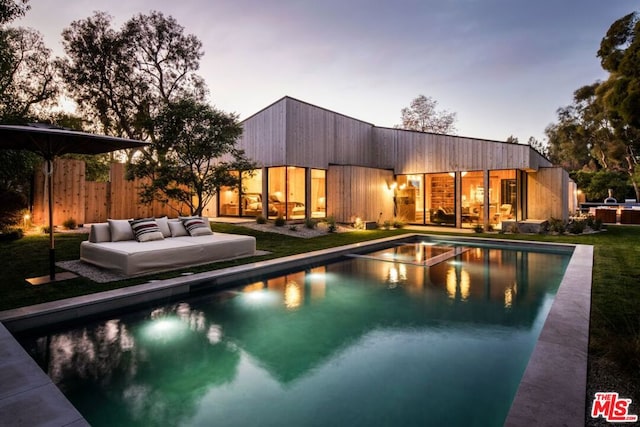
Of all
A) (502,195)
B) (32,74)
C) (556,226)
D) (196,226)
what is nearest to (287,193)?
(196,226)

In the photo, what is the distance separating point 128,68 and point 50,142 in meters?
12.7

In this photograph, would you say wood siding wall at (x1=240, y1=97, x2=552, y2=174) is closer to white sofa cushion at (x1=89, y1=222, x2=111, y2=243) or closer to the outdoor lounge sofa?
the outdoor lounge sofa

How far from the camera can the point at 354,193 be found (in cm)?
1489

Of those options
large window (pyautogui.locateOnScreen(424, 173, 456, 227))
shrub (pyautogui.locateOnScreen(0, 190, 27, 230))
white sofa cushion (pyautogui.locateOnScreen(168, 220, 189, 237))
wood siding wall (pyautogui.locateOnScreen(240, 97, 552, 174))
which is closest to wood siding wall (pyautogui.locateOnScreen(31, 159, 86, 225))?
shrub (pyautogui.locateOnScreen(0, 190, 27, 230))

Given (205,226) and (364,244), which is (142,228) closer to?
(205,226)

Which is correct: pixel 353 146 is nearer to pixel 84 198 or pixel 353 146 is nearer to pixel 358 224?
pixel 358 224

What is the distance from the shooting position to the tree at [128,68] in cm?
1546

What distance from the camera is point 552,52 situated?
52.9 ft

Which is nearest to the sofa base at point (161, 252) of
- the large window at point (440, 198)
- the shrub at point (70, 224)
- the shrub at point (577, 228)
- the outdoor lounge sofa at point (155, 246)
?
the outdoor lounge sofa at point (155, 246)

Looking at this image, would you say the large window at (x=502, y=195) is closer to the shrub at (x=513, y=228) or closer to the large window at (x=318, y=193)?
the shrub at (x=513, y=228)

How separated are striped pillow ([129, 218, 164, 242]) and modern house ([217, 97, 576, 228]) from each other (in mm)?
6438

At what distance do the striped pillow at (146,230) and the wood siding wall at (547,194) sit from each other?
1403 centimetres

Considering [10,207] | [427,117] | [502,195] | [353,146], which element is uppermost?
[427,117]

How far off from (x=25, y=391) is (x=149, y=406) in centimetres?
80
